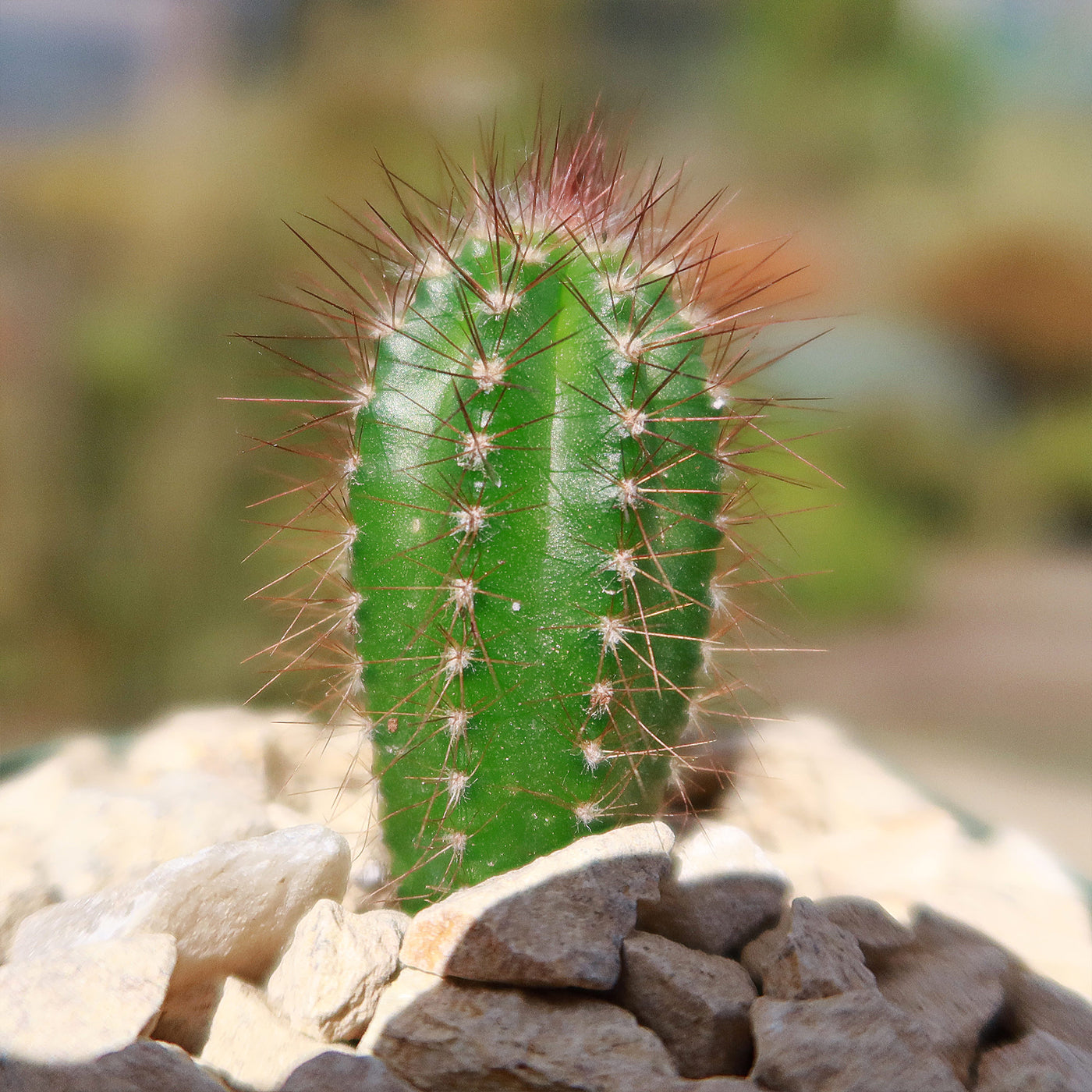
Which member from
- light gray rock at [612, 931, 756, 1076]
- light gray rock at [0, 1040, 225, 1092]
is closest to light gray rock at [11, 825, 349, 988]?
→ light gray rock at [0, 1040, 225, 1092]

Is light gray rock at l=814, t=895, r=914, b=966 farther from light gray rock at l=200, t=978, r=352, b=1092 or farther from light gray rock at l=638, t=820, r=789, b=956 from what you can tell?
light gray rock at l=200, t=978, r=352, b=1092

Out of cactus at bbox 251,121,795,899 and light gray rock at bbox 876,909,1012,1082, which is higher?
cactus at bbox 251,121,795,899

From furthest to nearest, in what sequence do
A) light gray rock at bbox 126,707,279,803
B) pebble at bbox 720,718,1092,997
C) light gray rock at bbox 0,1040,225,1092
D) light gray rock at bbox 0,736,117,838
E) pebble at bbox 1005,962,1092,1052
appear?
light gray rock at bbox 126,707,279,803 < light gray rock at bbox 0,736,117,838 < pebble at bbox 720,718,1092,997 < pebble at bbox 1005,962,1092,1052 < light gray rock at bbox 0,1040,225,1092

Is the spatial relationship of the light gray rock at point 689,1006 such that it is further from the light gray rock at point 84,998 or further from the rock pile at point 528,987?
the light gray rock at point 84,998

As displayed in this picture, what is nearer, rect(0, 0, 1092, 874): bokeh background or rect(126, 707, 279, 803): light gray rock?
rect(0, 0, 1092, 874): bokeh background

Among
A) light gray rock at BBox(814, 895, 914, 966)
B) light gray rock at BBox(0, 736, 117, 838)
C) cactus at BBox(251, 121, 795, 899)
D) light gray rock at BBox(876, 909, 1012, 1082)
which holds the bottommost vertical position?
light gray rock at BBox(0, 736, 117, 838)

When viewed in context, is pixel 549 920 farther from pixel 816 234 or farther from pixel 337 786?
pixel 816 234

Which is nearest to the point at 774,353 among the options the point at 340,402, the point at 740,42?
the point at 740,42

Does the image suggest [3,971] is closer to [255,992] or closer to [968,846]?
[255,992]
